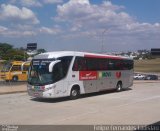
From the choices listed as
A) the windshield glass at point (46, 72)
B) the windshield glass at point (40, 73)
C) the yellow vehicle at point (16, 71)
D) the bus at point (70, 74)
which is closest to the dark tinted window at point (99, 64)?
the bus at point (70, 74)

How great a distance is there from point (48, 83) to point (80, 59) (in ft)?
10.8

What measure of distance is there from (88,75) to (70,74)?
2.09 m

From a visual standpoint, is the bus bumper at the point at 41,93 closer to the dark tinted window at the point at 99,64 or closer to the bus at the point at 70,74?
the bus at the point at 70,74

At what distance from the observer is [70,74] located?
20.0m

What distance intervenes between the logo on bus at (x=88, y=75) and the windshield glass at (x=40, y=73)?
280 centimetres

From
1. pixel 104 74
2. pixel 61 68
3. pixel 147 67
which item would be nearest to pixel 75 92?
pixel 61 68

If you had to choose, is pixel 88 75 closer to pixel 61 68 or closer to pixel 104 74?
pixel 104 74

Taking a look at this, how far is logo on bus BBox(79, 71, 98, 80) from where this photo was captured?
21050 mm

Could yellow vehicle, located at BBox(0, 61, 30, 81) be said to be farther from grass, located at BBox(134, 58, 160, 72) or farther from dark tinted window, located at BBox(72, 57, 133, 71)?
grass, located at BBox(134, 58, 160, 72)

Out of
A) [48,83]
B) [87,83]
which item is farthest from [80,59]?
[48,83]

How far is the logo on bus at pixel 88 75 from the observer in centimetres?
2105

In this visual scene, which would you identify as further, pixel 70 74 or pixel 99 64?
pixel 99 64

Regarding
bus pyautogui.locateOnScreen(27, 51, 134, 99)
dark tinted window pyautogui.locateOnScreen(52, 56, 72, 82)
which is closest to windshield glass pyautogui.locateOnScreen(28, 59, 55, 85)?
bus pyautogui.locateOnScreen(27, 51, 134, 99)

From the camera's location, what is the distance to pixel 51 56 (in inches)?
757
